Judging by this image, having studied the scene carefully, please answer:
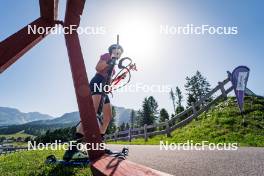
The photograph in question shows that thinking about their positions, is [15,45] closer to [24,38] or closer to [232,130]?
[24,38]

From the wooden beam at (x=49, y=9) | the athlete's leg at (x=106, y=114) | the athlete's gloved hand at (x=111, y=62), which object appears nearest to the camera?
the wooden beam at (x=49, y=9)

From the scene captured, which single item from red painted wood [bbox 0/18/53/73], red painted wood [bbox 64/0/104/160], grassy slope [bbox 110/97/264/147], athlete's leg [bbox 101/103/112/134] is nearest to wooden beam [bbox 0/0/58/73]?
red painted wood [bbox 0/18/53/73]

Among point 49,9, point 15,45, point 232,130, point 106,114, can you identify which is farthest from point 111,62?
point 232,130

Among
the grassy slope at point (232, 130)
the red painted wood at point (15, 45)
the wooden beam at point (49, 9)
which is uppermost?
the wooden beam at point (49, 9)

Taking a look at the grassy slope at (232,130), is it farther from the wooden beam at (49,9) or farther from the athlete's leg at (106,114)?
the wooden beam at (49,9)

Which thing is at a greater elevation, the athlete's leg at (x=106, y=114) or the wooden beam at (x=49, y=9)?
the wooden beam at (x=49, y=9)

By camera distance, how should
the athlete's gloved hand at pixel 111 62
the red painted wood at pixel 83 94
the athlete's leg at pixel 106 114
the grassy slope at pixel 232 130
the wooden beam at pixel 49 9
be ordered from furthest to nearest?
1. the grassy slope at pixel 232 130
2. the athlete's leg at pixel 106 114
3. the athlete's gloved hand at pixel 111 62
4. the wooden beam at pixel 49 9
5. the red painted wood at pixel 83 94

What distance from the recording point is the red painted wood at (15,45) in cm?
346

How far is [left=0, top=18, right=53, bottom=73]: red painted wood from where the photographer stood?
3457mm

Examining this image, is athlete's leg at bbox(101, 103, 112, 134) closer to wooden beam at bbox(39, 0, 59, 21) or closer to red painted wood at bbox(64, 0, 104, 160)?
wooden beam at bbox(39, 0, 59, 21)

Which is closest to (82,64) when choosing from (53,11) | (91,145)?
(91,145)

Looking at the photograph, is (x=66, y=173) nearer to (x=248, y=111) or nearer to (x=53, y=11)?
(x=53, y=11)

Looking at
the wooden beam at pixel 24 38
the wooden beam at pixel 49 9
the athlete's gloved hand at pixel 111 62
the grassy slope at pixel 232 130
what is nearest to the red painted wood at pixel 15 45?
the wooden beam at pixel 24 38

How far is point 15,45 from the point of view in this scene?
11.6 feet
